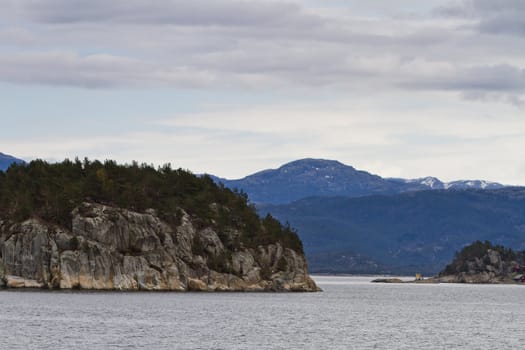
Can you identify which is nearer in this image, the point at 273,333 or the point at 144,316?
the point at 273,333

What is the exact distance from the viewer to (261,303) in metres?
197

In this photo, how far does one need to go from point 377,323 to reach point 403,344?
35.8m

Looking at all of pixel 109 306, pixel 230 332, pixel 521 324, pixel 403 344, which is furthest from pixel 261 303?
pixel 403 344

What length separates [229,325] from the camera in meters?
142

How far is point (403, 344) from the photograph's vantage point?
397 ft

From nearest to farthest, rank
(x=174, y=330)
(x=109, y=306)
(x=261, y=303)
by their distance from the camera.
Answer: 1. (x=174, y=330)
2. (x=109, y=306)
3. (x=261, y=303)

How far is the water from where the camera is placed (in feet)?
389

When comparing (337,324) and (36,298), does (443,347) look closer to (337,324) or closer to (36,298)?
(337,324)

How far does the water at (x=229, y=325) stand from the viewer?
118438 mm

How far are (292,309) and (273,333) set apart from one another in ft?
161

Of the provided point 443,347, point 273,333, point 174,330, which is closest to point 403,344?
point 443,347

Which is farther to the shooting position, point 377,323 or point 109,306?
point 109,306

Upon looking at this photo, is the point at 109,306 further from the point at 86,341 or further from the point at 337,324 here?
the point at 86,341

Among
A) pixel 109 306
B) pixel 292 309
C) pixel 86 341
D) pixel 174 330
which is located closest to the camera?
pixel 86 341
